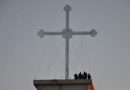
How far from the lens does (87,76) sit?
1686 centimetres

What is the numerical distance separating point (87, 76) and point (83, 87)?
97cm

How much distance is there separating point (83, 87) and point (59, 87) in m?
1.35

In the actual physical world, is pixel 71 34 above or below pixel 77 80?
above

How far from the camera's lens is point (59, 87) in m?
16.2

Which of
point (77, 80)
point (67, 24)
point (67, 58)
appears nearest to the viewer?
point (77, 80)

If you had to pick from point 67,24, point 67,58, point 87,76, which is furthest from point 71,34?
point 87,76

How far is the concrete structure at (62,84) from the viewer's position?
16016 mm

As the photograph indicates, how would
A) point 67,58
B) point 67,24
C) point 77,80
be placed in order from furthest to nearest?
1. point 67,24
2. point 67,58
3. point 77,80

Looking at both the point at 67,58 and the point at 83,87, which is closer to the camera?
the point at 83,87

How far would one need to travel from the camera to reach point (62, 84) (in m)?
16.1

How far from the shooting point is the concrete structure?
52.5 ft

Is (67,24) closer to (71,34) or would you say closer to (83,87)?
(71,34)

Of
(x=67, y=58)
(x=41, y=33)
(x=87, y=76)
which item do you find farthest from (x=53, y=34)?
(x=87, y=76)

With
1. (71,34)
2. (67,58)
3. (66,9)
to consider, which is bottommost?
(67,58)
